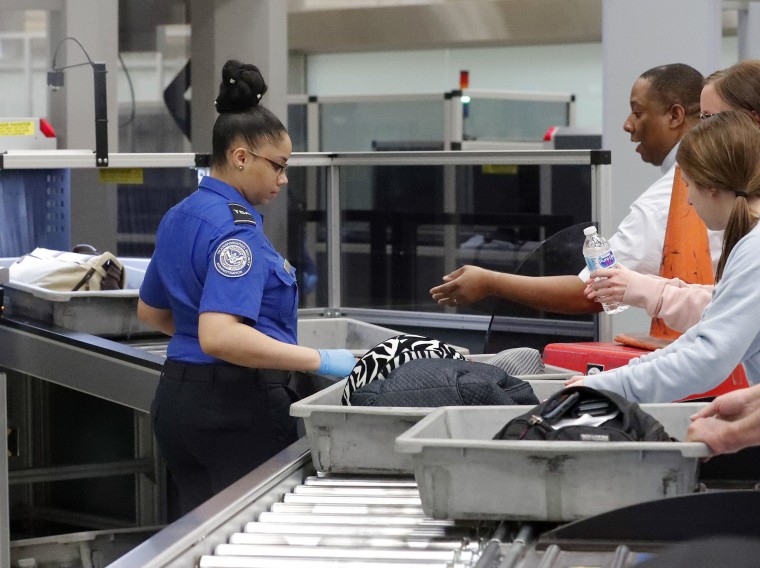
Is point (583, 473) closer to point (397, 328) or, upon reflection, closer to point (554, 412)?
point (554, 412)

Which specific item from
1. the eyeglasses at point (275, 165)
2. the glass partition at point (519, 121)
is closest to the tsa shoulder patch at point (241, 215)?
the eyeglasses at point (275, 165)

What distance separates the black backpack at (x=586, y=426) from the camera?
1.28 m

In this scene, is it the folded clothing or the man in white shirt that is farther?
the man in white shirt

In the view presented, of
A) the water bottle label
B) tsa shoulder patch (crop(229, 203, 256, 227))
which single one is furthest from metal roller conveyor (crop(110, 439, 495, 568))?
Result: the water bottle label

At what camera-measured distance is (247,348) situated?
75.6 inches

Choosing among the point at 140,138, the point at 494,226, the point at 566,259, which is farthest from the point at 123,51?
the point at 566,259

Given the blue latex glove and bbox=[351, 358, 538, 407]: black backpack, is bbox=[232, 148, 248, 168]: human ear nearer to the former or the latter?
the blue latex glove

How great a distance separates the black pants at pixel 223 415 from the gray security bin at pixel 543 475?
0.87 meters

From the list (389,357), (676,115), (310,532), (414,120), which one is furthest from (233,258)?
(414,120)

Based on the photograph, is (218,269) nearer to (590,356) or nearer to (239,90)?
(239,90)

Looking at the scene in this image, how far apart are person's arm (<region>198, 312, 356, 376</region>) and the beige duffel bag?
1.16m

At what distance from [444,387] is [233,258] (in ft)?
2.05

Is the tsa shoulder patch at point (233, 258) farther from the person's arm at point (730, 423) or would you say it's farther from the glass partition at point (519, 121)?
the glass partition at point (519, 121)

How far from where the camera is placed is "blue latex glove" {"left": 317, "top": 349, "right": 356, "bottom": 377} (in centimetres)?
196
